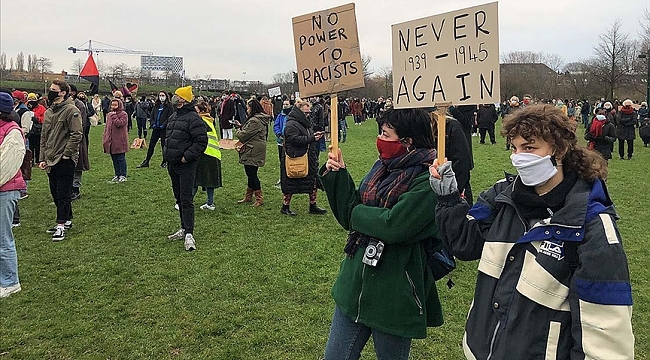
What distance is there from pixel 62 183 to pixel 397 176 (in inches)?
228

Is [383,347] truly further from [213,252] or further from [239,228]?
[239,228]

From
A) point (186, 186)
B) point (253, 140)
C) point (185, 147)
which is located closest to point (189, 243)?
point (186, 186)

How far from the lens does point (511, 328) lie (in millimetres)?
2049

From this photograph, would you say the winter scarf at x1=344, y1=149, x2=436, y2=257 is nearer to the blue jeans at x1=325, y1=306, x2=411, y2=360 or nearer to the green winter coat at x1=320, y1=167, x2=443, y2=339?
the green winter coat at x1=320, y1=167, x2=443, y2=339

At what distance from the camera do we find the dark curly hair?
205 cm

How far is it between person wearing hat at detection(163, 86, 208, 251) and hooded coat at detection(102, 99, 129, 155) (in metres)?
4.56

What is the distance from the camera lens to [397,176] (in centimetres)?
280

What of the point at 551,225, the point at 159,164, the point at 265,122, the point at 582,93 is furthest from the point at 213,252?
the point at 582,93

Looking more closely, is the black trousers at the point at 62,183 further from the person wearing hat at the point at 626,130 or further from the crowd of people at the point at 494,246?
the person wearing hat at the point at 626,130

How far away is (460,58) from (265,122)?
673cm

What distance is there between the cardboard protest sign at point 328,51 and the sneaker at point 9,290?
4.03 m

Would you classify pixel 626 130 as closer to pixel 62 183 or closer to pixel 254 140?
pixel 254 140

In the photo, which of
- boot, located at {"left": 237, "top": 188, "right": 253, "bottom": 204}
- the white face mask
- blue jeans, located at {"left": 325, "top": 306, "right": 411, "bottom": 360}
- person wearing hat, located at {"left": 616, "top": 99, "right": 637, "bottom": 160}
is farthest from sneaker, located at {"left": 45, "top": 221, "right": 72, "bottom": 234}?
person wearing hat, located at {"left": 616, "top": 99, "right": 637, "bottom": 160}

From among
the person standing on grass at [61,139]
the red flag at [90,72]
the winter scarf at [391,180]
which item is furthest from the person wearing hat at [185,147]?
the red flag at [90,72]
